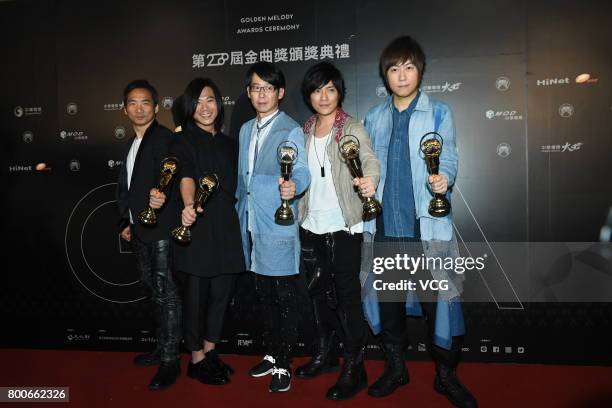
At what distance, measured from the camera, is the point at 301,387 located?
3014mm

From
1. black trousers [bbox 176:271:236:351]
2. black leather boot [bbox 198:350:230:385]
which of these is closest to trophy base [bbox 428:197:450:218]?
black trousers [bbox 176:271:236:351]

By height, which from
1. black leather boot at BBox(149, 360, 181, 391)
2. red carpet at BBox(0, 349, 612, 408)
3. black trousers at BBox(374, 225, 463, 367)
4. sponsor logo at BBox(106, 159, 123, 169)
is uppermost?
sponsor logo at BBox(106, 159, 123, 169)

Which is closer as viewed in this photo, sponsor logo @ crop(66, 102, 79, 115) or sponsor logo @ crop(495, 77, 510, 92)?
sponsor logo @ crop(495, 77, 510, 92)

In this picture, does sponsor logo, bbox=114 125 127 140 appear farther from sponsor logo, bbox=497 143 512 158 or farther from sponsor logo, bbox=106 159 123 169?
sponsor logo, bbox=497 143 512 158

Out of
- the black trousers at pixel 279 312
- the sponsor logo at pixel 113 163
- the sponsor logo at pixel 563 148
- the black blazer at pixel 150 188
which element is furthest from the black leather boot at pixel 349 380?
the sponsor logo at pixel 113 163

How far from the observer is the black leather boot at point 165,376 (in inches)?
119

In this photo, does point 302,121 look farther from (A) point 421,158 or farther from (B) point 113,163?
(B) point 113,163

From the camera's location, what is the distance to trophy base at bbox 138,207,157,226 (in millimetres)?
2828

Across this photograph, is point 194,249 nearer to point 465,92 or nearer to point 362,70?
point 362,70

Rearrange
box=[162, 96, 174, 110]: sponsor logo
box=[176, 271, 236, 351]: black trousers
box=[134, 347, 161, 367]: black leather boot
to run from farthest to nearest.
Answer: box=[162, 96, 174, 110]: sponsor logo → box=[134, 347, 161, 367]: black leather boot → box=[176, 271, 236, 351]: black trousers

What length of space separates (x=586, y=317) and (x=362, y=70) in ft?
7.82

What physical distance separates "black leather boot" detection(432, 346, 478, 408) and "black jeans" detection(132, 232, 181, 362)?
5.44 feet

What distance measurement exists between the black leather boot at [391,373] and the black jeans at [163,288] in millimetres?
1318

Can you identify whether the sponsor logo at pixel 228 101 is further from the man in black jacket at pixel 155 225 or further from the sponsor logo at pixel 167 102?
the man in black jacket at pixel 155 225
